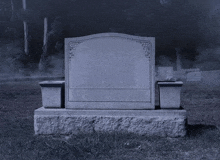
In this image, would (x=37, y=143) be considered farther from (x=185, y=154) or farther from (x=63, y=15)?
(x=63, y=15)

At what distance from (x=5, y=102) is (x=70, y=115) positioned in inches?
184

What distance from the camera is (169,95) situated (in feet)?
13.9

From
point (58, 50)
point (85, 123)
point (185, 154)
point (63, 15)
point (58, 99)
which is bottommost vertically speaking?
point (185, 154)

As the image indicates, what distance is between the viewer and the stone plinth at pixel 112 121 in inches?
162

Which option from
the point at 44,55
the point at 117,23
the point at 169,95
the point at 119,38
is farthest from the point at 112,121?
the point at 117,23

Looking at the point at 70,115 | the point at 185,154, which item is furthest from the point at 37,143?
the point at 185,154

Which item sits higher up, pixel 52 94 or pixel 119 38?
pixel 119 38

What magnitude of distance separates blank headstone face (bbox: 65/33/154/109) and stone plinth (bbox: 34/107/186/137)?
14 centimetres

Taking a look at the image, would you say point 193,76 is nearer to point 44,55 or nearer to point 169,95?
point 44,55

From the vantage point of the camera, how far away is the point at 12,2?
47.6 feet

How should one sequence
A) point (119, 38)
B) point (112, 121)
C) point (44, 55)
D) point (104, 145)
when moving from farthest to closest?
point (44, 55), point (119, 38), point (112, 121), point (104, 145)

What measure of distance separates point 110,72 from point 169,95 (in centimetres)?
97

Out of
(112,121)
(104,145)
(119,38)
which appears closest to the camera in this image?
(104,145)

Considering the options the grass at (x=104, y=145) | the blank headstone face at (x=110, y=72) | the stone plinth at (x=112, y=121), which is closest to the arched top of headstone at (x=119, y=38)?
the blank headstone face at (x=110, y=72)
